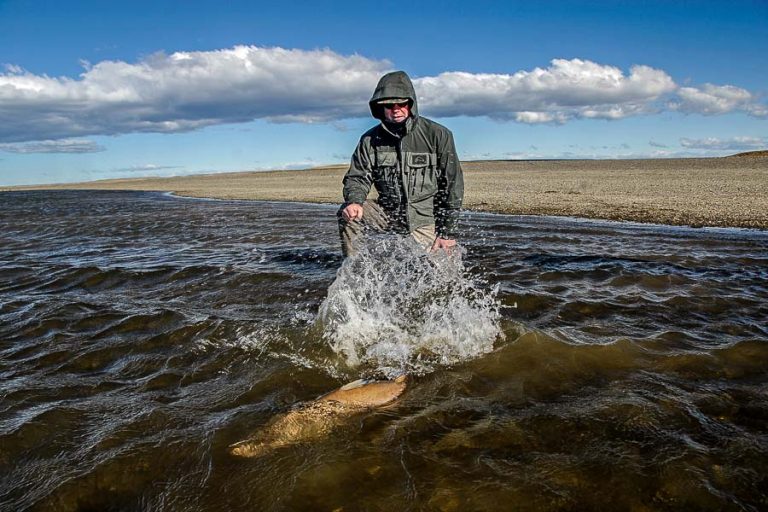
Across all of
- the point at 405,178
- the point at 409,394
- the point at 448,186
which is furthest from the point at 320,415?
the point at 448,186

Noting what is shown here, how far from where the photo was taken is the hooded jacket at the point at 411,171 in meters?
6.71

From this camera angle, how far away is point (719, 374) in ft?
14.5

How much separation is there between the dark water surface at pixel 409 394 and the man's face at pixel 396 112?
2.51 meters

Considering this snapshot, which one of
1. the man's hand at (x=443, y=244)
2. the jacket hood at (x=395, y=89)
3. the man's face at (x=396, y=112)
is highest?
the jacket hood at (x=395, y=89)

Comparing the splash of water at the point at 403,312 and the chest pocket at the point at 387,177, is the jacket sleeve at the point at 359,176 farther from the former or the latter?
the splash of water at the point at 403,312

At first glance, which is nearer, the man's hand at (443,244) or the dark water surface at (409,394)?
the dark water surface at (409,394)

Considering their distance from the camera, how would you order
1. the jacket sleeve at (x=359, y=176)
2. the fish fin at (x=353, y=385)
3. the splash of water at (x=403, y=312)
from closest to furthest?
1. the fish fin at (x=353, y=385)
2. the splash of water at (x=403, y=312)
3. the jacket sleeve at (x=359, y=176)

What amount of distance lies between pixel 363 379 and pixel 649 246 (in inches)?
340

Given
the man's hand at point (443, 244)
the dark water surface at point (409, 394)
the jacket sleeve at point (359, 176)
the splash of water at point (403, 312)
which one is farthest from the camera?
the man's hand at point (443, 244)

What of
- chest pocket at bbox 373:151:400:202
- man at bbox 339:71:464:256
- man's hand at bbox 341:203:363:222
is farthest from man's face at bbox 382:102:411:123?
man's hand at bbox 341:203:363:222

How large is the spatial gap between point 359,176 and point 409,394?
3535 millimetres

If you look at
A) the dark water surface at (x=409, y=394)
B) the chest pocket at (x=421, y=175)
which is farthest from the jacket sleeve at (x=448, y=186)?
the dark water surface at (x=409, y=394)

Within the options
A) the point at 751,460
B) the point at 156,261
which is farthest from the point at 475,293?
the point at 156,261

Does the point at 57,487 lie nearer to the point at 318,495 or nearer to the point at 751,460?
the point at 318,495
